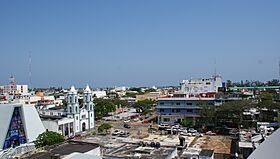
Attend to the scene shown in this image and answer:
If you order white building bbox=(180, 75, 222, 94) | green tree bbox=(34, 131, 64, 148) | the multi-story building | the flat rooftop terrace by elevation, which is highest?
white building bbox=(180, 75, 222, 94)

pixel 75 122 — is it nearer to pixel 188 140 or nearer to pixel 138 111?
pixel 188 140

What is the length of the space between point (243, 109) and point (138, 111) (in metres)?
24.4

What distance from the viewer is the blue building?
30.8 meters

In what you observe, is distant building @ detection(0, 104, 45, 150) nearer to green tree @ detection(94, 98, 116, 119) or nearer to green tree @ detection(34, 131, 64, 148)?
green tree @ detection(34, 131, 64, 148)

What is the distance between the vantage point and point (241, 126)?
26391 mm

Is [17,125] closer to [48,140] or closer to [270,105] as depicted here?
[48,140]

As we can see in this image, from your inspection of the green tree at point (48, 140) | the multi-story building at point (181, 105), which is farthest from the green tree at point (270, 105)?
the green tree at point (48, 140)

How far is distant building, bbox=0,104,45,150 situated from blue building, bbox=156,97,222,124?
1543cm

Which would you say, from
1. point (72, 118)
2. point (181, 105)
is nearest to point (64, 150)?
point (72, 118)

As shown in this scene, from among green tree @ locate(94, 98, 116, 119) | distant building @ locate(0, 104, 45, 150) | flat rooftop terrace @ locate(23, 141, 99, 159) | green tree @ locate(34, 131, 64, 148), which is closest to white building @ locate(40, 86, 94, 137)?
distant building @ locate(0, 104, 45, 150)

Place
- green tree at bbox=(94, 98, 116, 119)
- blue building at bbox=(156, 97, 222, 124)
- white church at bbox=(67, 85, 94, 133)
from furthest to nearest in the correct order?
green tree at bbox=(94, 98, 116, 119), blue building at bbox=(156, 97, 222, 124), white church at bbox=(67, 85, 94, 133)

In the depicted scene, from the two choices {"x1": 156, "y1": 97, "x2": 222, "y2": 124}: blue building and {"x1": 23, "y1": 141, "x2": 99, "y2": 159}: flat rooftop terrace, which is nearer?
{"x1": 23, "y1": 141, "x2": 99, "y2": 159}: flat rooftop terrace

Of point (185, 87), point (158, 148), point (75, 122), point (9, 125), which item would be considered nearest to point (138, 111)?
point (185, 87)

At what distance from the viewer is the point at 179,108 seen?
31.9 meters
